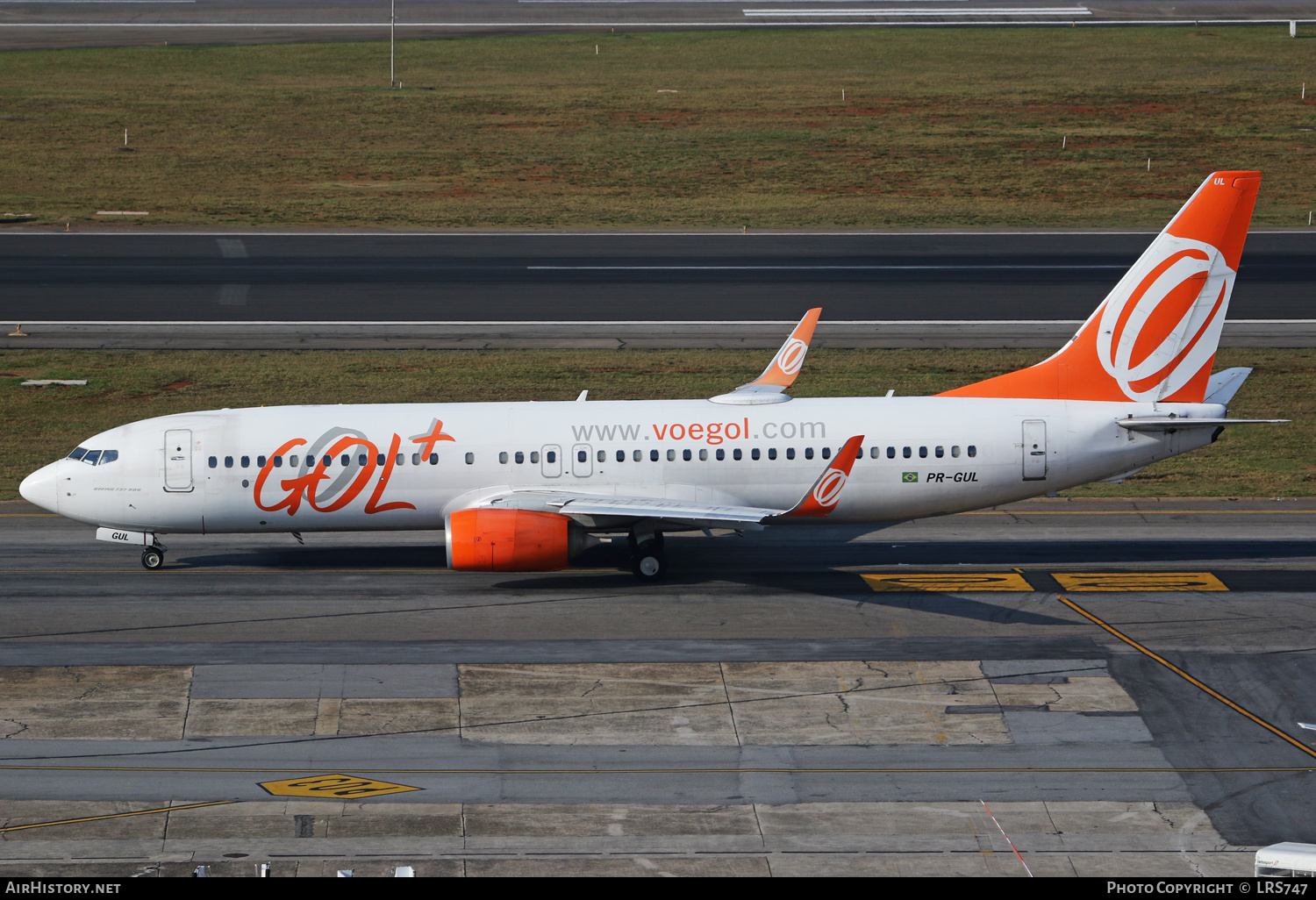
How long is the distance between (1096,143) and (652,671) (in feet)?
215

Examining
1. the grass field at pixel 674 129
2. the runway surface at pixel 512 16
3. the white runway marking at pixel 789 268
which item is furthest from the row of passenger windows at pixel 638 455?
the runway surface at pixel 512 16

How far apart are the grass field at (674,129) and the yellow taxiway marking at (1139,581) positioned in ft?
132

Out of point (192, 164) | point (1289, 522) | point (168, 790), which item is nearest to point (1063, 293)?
point (1289, 522)

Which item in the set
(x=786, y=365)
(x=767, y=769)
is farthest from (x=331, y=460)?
(x=767, y=769)

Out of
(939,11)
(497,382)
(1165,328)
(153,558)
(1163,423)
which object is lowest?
(153,558)

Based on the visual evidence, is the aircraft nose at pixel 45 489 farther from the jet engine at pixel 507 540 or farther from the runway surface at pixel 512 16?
the runway surface at pixel 512 16

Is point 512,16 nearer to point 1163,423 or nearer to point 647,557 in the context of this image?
point 647,557

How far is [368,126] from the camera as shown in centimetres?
8575

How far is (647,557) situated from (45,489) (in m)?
14.1

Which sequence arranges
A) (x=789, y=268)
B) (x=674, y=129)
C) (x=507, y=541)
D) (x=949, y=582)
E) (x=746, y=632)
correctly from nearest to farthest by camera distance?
1. (x=746, y=632)
2. (x=507, y=541)
3. (x=949, y=582)
4. (x=789, y=268)
5. (x=674, y=129)

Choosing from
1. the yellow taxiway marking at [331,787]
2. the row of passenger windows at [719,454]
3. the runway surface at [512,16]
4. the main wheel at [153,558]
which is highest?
the runway surface at [512,16]

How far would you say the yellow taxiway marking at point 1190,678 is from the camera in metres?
22.7

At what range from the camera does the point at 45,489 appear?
31.1 metres

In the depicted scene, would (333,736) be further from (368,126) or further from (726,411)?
(368,126)
